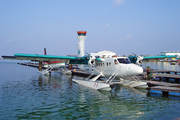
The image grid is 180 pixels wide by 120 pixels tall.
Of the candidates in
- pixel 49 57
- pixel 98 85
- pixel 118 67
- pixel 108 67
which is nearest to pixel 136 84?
Result: pixel 118 67

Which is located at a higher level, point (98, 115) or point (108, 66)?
point (108, 66)

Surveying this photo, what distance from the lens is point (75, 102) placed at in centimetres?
1211

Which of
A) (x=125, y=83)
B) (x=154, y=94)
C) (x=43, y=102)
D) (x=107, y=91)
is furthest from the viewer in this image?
(x=125, y=83)

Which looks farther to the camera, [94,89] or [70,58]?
[70,58]

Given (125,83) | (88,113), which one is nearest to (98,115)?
(88,113)

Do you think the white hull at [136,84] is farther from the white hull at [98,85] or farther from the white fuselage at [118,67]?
the white hull at [98,85]

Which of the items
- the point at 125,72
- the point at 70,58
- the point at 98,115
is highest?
the point at 70,58

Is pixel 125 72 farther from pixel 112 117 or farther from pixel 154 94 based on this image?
pixel 112 117

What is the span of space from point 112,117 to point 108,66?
348 inches

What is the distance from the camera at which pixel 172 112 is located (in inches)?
381

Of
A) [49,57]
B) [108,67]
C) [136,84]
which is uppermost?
[49,57]

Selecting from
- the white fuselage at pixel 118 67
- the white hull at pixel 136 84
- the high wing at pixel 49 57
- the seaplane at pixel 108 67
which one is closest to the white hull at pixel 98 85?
the seaplane at pixel 108 67

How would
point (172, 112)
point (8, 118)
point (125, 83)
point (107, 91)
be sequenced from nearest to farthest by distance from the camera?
point (8, 118) < point (172, 112) < point (107, 91) < point (125, 83)

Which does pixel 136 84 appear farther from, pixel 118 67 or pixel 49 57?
pixel 49 57
